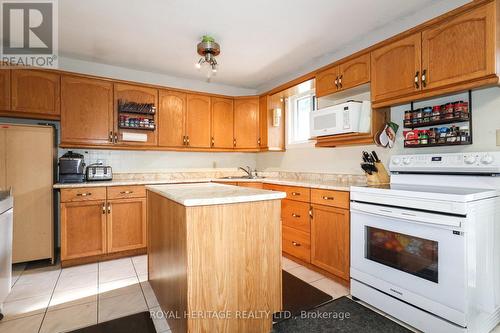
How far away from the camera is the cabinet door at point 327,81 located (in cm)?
276

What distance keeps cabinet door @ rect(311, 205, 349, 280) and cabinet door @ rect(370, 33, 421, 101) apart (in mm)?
1131

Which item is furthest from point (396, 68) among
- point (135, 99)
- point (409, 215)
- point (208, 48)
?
point (135, 99)

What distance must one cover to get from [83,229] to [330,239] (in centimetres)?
268

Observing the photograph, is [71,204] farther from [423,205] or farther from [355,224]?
[423,205]

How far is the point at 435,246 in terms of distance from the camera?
63.5 inches

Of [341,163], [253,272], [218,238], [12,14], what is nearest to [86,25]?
[12,14]

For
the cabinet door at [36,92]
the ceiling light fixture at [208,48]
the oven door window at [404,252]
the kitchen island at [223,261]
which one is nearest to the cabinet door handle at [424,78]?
the oven door window at [404,252]

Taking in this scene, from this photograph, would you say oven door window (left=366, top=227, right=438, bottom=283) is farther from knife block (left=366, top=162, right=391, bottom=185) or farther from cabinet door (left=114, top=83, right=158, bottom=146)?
cabinet door (left=114, top=83, right=158, bottom=146)

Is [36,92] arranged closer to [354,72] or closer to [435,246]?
[354,72]

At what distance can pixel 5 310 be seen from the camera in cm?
198

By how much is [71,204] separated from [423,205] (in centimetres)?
331

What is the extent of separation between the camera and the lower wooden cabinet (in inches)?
111

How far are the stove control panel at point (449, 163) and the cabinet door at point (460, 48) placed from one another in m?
0.55

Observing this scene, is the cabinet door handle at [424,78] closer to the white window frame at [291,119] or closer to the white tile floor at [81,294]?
the white tile floor at [81,294]
